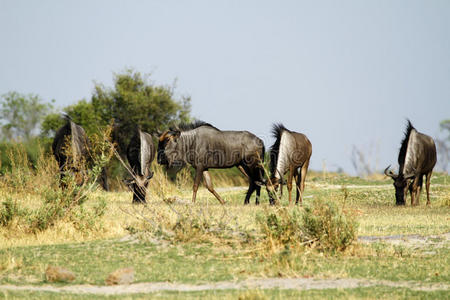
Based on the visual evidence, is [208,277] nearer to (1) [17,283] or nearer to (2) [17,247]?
(1) [17,283]

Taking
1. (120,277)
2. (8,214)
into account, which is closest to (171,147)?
(8,214)

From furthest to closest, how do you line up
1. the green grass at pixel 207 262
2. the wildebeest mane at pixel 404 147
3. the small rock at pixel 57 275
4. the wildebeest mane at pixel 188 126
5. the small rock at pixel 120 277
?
the wildebeest mane at pixel 404 147, the wildebeest mane at pixel 188 126, the green grass at pixel 207 262, the small rock at pixel 57 275, the small rock at pixel 120 277

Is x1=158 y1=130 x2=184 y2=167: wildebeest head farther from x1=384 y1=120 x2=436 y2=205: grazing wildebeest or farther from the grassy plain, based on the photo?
x1=384 y1=120 x2=436 y2=205: grazing wildebeest

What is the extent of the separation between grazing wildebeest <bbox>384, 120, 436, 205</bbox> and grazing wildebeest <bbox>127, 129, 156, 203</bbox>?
6.47m

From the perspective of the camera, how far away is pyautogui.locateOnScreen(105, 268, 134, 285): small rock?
8.08 metres

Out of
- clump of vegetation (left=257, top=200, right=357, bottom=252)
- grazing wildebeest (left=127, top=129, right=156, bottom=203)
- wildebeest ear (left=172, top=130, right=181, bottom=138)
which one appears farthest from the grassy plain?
wildebeest ear (left=172, top=130, right=181, bottom=138)

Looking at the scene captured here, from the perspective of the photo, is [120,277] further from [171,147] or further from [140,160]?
[140,160]

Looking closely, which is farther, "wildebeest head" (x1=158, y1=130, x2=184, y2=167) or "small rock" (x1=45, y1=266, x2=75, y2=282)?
"wildebeest head" (x1=158, y1=130, x2=184, y2=167)

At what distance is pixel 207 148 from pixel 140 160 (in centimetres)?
176

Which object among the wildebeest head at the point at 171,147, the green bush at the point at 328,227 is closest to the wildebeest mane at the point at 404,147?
the wildebeest head at the point at 171,147

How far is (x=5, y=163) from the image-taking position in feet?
99.5

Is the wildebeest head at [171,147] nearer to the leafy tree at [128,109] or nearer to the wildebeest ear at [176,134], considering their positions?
the wildebeest ear at [176,134]

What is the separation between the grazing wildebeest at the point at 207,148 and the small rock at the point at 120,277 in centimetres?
908

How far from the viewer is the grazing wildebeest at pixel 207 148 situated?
17.5m
